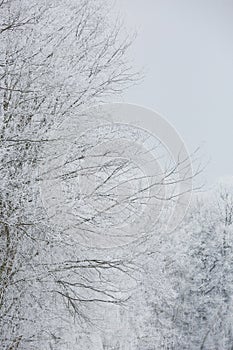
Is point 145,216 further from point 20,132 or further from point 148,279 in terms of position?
point 20,132

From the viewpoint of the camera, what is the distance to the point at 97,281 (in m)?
2.24

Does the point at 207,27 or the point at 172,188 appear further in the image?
the point at 207,27

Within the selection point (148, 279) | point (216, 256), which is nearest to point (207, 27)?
point (148, 279)

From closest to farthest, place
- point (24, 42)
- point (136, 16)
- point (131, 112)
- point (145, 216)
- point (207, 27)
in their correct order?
point (24, 42), point (145, 216), point (131, 112), point (136, 16), point (207, 27)

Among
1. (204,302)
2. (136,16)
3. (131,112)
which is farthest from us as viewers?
(204,302)

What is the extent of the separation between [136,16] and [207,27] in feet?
3.35

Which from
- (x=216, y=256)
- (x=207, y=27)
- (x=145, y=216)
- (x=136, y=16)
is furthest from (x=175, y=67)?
(x=216, y=256)

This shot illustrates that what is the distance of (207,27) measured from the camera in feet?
12.7

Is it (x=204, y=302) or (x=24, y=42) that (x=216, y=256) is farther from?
(x=24, y=42)

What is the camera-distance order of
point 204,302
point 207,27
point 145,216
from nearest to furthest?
point 145,216 → point 207,27 → point 204,302

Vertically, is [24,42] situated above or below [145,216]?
above

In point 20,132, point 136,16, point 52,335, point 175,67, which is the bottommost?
point 52,335

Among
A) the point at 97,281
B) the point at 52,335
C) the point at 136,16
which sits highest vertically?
the point at 136,16

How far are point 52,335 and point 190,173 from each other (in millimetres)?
808
